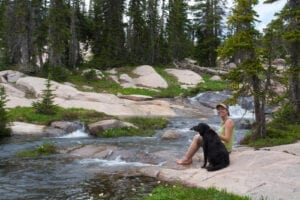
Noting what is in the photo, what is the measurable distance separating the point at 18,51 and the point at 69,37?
9746 mm

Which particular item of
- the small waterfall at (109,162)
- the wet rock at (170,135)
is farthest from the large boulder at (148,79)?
the small waterfall at (109,162)

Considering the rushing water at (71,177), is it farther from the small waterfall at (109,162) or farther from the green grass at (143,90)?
the green grass at (143,90)

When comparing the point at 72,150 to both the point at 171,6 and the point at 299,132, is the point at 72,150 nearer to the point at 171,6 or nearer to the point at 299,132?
the point at 299,132

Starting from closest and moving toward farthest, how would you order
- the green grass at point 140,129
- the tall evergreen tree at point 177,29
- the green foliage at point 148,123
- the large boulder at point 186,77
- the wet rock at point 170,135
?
the wet rock at point 170,135 → the green grass at point 140,129 → the green foliage at point 148,123 → the large boulder at point 186,77 → the tall evergreen tree at point 177,29

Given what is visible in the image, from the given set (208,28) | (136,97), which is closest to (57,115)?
(136,97)

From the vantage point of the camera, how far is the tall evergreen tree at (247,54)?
2175 centimetres

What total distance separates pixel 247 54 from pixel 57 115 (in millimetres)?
16595

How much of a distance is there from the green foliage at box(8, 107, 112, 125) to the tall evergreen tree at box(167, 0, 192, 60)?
135 ft

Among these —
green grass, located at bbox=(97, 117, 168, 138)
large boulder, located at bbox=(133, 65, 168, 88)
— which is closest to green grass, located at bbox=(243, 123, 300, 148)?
green grass, located at bbox=(97, 117, 168, 138)

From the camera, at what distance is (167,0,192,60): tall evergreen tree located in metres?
74.5

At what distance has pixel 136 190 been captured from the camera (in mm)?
13609

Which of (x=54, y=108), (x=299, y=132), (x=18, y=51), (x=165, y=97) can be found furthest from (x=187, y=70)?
(x=299, y=132)

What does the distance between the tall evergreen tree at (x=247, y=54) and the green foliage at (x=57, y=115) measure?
1298 centimetres

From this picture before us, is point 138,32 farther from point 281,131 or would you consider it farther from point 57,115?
point 281,131
